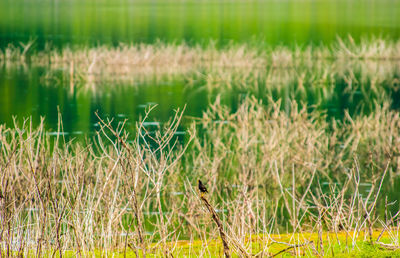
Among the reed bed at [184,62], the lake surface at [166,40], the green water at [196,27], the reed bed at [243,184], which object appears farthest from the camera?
the green water at [196,27]

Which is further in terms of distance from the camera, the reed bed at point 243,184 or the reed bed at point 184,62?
the reed bed at point 184,62

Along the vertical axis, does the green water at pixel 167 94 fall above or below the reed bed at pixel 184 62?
below

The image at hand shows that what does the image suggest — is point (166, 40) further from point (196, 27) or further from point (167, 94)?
point (167, 94)

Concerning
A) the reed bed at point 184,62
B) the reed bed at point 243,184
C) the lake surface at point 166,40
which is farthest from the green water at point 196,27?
the reed bed at point 243,184

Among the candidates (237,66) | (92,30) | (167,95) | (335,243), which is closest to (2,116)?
(167,95)

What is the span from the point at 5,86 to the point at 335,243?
24203 mm

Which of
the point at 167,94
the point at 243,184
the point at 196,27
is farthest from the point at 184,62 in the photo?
the point at 196,27

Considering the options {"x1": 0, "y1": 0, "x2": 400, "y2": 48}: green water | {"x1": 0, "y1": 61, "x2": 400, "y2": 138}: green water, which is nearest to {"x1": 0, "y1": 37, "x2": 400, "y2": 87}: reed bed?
{"x1": 0, "y1": 61, "x2": 400, "y2": 138}: green water

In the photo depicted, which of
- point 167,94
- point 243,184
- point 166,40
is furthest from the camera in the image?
point 166,40

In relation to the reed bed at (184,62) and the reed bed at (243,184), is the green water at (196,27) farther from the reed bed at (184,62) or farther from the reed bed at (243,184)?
the reed bed at (243,184)

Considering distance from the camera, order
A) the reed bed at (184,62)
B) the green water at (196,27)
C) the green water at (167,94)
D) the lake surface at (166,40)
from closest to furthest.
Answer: the green water at (167,94)
the lake surface at (166,40)
the reed bed at (184,62)
the green water at (196,27)

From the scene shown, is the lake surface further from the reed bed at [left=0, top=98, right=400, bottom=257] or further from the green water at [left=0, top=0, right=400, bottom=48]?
the reed bed at [left=0, top=98, right=400, bottom=257]

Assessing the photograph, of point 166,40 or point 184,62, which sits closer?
point 184,62

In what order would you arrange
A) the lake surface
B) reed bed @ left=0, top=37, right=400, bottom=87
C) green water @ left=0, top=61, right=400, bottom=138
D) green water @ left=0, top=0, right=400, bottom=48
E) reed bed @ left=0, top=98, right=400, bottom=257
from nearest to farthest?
reed bed @ left=0, top=98, right=400, bottom=257 → green water @ left=0, top=61, right=400, bottom=138 → the lake surface → reed bed @ left=0, top=37, right=400, bottom=87 → green water @ left=0, top=0, right=400, bottom=48
